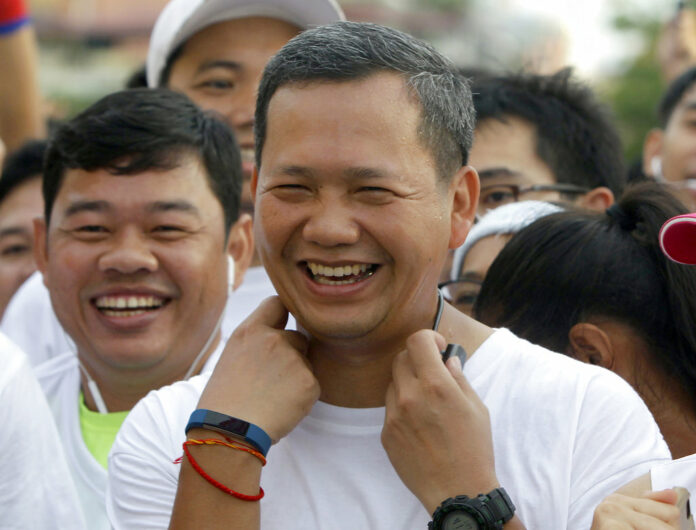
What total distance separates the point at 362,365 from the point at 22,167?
10.2ft

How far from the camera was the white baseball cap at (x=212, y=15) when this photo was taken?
14.7 feet

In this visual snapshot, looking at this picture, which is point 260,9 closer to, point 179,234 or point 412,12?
point 179,234

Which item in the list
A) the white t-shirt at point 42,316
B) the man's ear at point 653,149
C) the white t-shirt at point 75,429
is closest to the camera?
the white t-shirt at point 75,429

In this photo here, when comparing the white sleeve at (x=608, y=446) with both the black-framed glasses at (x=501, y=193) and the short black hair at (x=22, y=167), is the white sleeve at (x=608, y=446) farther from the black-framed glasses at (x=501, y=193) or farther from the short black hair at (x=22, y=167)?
the short black hair at (x=22, y=167)

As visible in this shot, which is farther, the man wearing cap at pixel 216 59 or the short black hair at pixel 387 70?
the man wearing cap at pixel 216 59

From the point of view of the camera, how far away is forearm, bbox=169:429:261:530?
2.20 m

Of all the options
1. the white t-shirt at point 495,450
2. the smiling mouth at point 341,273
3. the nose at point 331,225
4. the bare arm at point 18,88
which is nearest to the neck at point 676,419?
the white t-shirt at point 495,450

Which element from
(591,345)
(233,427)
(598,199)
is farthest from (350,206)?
(598,199)

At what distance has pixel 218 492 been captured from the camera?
7.24 ft

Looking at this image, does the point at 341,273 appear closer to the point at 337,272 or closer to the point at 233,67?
the point at 337,272

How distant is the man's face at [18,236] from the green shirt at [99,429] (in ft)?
4.98

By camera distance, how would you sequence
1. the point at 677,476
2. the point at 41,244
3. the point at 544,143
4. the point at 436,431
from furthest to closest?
the point at 544,143, the point at 41,244, the point at 436,431, the point at 677,476

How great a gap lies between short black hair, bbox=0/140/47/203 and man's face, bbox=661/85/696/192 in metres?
2.91

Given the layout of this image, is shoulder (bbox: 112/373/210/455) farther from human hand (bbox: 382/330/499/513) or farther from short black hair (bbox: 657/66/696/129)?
short black hair (bbox: 657/66/696/129)
